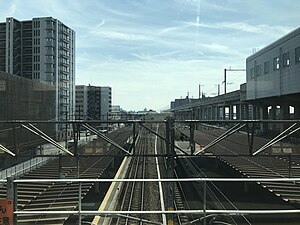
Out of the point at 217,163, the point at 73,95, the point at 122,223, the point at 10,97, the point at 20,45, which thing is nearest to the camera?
the point at 122,223

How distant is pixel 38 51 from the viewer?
66.2 metres

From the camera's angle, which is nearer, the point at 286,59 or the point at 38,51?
the point at 286,59

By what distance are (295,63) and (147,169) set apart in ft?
43.0

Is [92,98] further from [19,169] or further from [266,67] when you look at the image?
[19,169]

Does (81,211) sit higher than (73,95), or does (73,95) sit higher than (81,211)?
(73,95)

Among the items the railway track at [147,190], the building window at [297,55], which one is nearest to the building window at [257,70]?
the building window at [297,55]

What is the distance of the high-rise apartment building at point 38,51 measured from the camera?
6569cm

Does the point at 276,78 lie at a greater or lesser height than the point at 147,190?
greater

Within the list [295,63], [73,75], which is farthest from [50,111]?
[73,75]

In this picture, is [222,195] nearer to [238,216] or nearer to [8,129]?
[238,216]

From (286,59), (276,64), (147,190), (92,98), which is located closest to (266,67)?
(276,64)

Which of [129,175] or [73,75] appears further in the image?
[73,75]

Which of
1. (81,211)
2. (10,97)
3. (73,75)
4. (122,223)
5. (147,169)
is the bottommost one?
(147,169)

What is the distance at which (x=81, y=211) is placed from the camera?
14.0 ft
